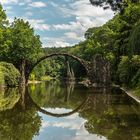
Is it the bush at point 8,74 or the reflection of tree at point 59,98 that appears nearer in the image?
the reflection of tree at point 59,98

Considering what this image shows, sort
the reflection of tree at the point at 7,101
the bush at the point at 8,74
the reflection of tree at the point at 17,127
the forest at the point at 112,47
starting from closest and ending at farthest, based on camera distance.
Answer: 1. the reflection of tree at the point at 17,127
2. the reflection of tree at the point at 7,101
3. the forest at the point at 112,47
4. the bush at the point at 8,74

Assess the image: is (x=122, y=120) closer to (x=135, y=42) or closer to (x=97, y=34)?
(x=135, y=42)

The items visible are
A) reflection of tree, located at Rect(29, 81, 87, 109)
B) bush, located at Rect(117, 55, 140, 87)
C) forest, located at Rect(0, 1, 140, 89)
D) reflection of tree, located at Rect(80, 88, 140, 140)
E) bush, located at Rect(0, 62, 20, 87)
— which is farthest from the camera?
bush, located at Rect(0, 62, 20, 87)

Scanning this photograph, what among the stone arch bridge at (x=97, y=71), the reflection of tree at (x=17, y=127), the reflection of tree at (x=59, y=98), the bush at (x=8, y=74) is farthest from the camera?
the stone arch bridge at (x=97, y=71)

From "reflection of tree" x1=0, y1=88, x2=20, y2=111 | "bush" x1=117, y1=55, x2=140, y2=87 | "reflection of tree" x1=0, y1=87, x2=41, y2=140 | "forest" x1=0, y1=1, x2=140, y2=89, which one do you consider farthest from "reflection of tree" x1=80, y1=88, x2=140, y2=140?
"bush" x1=117, y1=55, x2=140, y2=87

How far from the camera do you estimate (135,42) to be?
1590 inches

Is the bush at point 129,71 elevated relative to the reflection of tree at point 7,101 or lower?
elevated

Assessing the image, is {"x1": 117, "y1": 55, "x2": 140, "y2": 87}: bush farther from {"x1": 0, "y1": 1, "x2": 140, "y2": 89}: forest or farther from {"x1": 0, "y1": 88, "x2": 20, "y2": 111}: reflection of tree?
{"x1": 0, "y1": 88, "x2": 20, "y2": 111}: reflection of tree

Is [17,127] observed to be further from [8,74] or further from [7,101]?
[8,74]

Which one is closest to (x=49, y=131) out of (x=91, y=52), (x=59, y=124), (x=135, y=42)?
(x=59, y=124)

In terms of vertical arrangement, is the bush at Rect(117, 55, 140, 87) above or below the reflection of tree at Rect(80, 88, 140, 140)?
above

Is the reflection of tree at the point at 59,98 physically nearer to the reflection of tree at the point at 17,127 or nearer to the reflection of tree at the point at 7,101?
the reflection of tree at the point at 7,101

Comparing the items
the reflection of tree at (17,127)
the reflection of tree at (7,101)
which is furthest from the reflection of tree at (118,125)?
the reflection of tree at (7,101)

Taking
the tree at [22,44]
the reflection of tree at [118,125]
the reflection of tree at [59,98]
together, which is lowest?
the reflection of tree at [118,125]
